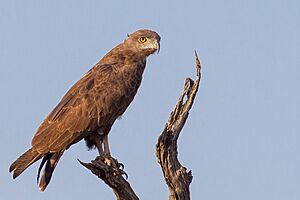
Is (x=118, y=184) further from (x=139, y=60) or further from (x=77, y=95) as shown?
(x=139, y=60)

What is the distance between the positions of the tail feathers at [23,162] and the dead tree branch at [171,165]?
1282 millimetres

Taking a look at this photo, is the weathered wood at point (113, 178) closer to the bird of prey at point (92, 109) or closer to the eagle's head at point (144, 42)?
the bird of prey at point (92, 109)

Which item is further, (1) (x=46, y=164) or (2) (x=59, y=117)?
(2) (x=59, y=117)

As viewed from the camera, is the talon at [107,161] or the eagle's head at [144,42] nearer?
the talon at [107,161]

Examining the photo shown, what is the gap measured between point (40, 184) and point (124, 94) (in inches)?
87.0

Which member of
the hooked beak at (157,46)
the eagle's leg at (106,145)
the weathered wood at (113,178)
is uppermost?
the hooked beak at (157,46)

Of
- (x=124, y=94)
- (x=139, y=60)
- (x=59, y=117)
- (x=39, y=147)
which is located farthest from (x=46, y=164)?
(x=139, y=60)

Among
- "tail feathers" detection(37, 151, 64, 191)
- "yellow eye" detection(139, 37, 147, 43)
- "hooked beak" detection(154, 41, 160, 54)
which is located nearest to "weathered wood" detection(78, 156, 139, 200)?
"tail feathers" detection(37, 151, 64, 191)

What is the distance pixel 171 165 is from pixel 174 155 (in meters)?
0.14

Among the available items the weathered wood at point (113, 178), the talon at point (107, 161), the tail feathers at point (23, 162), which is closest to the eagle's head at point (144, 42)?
the talon at point (107, 161)

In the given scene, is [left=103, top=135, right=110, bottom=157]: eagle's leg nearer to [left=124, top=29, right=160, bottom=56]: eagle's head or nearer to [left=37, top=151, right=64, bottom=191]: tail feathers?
[left=37, top=151, right=64, bottom=191]: tail feathers

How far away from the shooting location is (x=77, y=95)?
11.1m

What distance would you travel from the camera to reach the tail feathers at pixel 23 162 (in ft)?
32.7

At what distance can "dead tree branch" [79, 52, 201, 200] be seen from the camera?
8.97 meters
